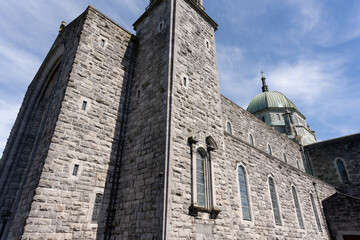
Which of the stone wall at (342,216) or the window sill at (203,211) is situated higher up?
the stone wall at (342,216)

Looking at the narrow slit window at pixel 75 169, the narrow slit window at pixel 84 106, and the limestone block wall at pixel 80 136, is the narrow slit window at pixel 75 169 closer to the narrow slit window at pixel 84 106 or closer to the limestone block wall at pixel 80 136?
the limestone block wall at pixel 80 136

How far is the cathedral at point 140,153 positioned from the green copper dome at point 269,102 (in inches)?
849

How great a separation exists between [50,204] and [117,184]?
247 cm

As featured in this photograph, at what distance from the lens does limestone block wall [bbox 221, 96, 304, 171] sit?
16.3m

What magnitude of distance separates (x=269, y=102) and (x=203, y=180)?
1201 inches

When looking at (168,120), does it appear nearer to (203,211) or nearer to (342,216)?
(203,211)

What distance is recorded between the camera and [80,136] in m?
8.89

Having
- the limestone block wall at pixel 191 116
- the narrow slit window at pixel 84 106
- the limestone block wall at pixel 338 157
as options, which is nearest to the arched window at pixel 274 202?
the limestone block wall at pixel 191 116

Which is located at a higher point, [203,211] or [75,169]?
[75,169]

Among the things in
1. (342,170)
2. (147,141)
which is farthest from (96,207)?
(342,170)

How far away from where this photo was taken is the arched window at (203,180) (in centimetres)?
838

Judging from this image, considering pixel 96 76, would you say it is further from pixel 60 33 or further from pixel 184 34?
pixel 60 33

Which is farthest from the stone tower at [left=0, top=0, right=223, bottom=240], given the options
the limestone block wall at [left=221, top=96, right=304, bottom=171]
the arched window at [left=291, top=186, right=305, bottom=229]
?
the arched window at [left=291, top=186, right=305, bottom=229]

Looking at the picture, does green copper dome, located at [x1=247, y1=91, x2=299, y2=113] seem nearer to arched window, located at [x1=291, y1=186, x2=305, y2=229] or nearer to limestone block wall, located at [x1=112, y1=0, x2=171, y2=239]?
arched window, located at [x1=291, y1=186, x2=305, y2=229]
